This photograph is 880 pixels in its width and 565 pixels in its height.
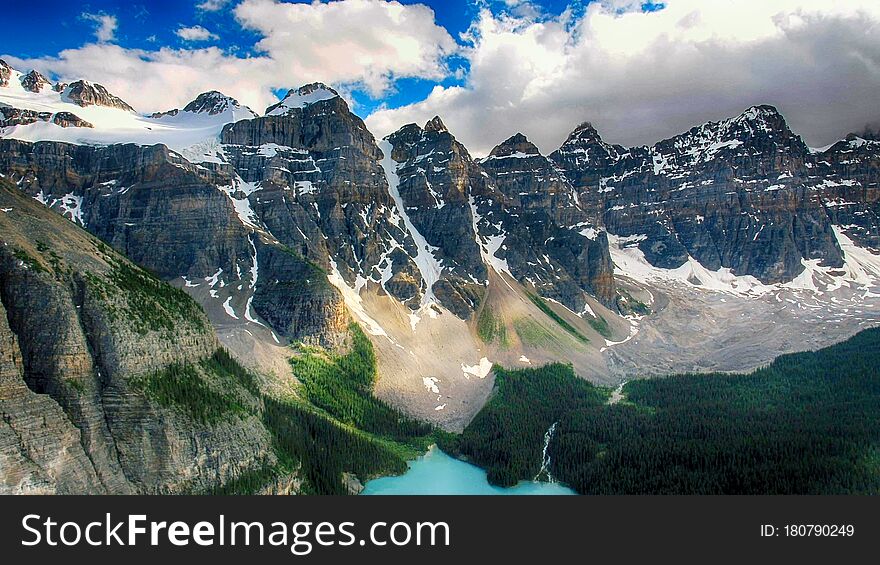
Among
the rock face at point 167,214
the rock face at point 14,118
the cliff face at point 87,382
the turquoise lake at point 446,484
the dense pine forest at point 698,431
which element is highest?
the rock face at point 14,118

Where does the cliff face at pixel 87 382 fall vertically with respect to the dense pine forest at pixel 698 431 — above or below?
above

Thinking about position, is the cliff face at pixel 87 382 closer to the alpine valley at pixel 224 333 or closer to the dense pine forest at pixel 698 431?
the alpine valley at pixel 224 333

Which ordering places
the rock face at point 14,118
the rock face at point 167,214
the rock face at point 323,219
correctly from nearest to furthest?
1. the rock face at point 167,214
2. the rock face at point 323,219
3. the rock face at point 14,118

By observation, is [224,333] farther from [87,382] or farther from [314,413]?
[87,382]

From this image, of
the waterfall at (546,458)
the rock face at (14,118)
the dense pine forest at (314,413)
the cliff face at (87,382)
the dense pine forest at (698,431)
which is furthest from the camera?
the rock face at (14,118)

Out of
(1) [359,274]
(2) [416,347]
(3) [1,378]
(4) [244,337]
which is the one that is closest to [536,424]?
A: (2) [416,347]

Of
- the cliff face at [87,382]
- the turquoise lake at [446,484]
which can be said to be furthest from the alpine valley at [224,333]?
the turquoise lake at [446,484]

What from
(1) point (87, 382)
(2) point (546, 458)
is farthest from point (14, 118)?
(2) point (546, 458)

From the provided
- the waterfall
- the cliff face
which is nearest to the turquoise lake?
the waterfall

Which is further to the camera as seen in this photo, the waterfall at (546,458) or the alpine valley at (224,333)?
the waterfall at (546,458)
